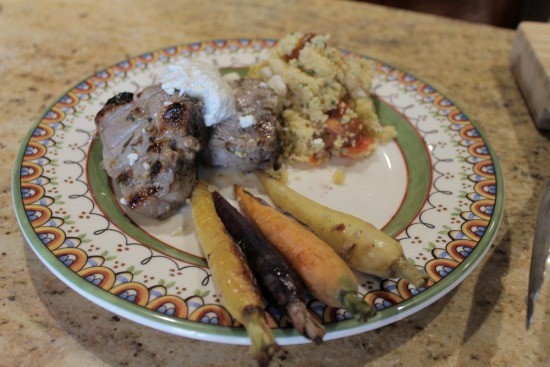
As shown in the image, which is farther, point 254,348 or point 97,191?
point 97,191

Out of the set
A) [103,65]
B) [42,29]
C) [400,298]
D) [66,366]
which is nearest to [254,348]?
[400,298]

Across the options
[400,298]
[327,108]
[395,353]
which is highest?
[327,108]

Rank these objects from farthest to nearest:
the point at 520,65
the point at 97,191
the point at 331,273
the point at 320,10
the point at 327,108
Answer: the point at 320,10 → the point at 520,65 → the point at 327,108 → the point at 97,191 → the point at 331,273

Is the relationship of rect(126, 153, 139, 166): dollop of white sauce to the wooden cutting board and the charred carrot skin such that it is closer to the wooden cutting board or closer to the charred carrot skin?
the charred carrot skin

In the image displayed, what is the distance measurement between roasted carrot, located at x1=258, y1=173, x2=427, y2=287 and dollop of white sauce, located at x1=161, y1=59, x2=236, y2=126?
0.42 meters

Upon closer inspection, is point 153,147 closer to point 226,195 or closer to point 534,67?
point 226,195

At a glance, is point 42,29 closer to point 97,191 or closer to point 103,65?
point 103,65

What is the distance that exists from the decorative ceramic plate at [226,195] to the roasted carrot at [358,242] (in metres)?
0.05

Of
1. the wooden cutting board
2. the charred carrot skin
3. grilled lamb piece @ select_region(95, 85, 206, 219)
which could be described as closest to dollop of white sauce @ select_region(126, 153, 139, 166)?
grilled lamb piece @ select_region(95, 85, 206, 219)

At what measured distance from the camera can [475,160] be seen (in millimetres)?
1702

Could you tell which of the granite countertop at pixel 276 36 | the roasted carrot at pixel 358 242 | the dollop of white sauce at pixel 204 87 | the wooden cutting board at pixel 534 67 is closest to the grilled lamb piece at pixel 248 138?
the dollop of white sauce at pixel 204 87

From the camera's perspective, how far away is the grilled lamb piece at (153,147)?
150 cm

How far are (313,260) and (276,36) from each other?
1.94m

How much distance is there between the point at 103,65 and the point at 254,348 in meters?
2.00
